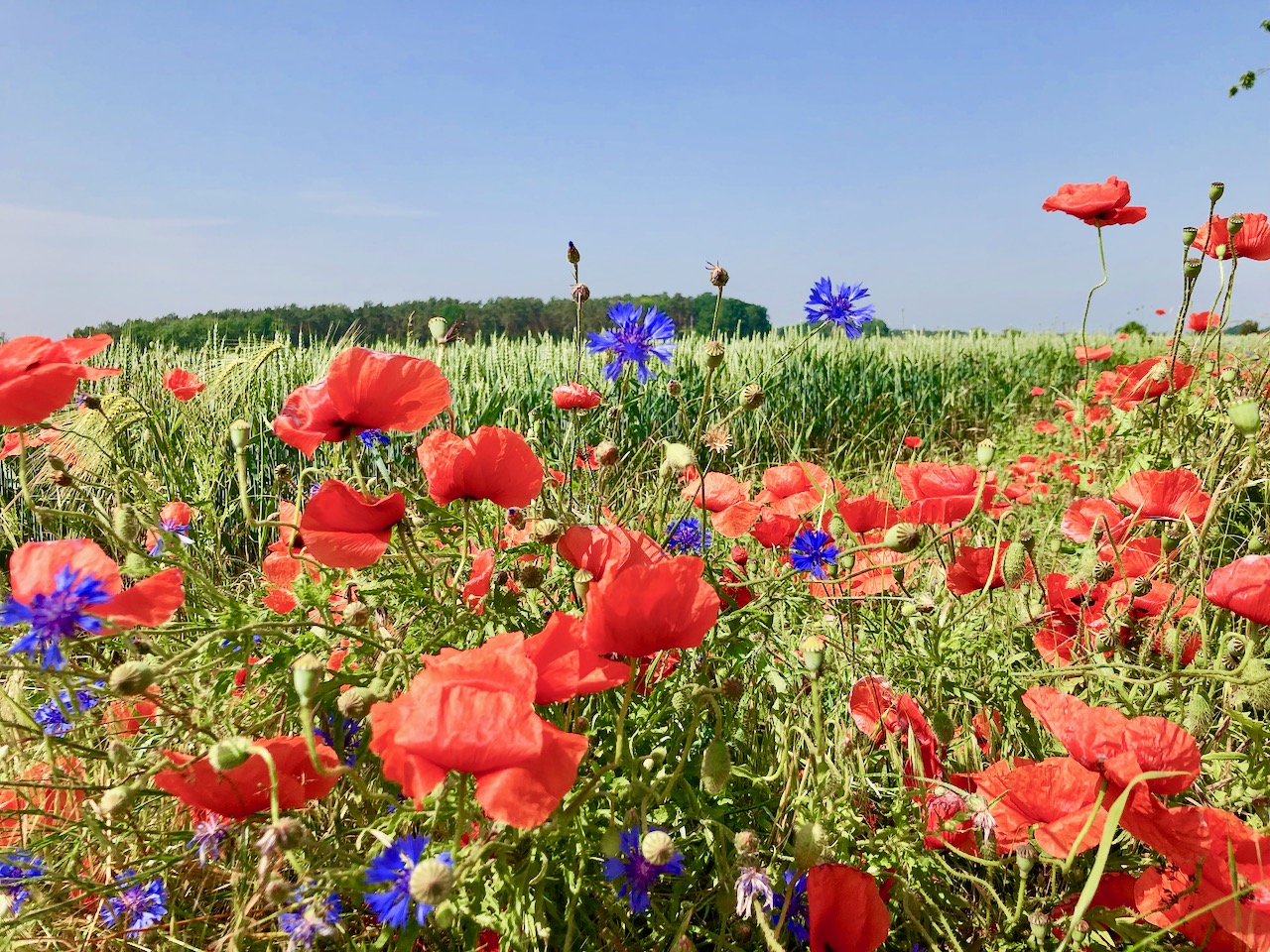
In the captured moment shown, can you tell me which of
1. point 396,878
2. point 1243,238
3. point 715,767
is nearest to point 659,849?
point 715,767

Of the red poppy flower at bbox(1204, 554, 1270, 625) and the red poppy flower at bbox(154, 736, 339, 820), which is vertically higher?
the red poppy flower at bbox(1204, 554, 1270, 625)

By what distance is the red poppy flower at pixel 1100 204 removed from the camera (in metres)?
1.97

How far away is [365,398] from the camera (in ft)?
3.18

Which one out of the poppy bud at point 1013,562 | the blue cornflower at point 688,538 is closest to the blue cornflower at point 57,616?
the blue cornflower at point 688,538

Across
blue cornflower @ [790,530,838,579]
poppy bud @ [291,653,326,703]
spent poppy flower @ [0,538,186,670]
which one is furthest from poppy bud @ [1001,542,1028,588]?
spent poppy flower @ [0,538,186,670]

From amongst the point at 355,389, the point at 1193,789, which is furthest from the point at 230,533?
the point at 1193,789

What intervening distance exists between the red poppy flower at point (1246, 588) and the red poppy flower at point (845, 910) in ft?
1.71

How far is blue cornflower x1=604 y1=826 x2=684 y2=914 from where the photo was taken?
84cm

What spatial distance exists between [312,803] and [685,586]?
29.8 inches

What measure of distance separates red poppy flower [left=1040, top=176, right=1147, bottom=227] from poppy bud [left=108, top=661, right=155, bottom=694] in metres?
2.07

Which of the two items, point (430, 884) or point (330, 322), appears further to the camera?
point (330, 322)

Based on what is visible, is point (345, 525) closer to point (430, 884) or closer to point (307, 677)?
point (307, 677)

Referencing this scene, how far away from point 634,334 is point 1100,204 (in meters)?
1.21

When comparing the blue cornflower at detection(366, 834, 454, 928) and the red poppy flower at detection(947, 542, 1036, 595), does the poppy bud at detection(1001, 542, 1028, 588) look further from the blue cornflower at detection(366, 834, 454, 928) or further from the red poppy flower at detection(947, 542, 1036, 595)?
the blue cornflower at detection(366, 834, 454, 928)
